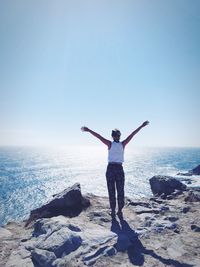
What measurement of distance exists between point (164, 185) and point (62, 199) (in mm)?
9005

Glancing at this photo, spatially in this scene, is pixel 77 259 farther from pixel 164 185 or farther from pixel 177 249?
pixel 164 185

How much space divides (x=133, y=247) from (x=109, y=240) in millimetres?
681

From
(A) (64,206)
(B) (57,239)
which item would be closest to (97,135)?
(B) (57,239)

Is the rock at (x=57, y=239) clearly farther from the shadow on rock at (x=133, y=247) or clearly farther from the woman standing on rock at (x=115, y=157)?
the woman standing on rock at (x=115, y=157)

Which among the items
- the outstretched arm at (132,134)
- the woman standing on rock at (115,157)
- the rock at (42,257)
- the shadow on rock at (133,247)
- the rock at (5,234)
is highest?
the outstretched arm at (132,134)

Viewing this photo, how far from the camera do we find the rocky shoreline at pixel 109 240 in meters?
5.83

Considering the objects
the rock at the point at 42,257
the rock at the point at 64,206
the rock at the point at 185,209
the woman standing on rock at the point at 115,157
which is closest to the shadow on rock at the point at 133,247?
the woman standing on rock at the point at 115,157

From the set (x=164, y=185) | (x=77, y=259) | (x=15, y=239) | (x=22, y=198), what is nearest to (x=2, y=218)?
(x=22, y=198)

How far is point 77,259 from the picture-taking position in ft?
19.0

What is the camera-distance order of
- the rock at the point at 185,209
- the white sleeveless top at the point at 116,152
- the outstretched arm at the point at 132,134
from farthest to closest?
the rock at the point at 185,209 → the outstretched arm at the point at 132,134 → the white sleeveless top at the point at 116,152

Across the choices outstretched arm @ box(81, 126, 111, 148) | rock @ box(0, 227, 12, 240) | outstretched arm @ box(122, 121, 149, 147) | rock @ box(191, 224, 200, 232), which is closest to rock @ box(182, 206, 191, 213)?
rock @ box(191, 224, 200, 232)

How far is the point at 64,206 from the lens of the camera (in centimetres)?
1047

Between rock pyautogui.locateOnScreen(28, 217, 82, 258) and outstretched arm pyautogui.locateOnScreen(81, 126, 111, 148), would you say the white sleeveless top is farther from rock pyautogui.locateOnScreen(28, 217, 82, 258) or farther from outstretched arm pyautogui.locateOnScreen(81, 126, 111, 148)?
rock pyautogui.locateOnScreen(28, 217, 82, 258)

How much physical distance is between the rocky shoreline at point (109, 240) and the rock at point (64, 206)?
10.5 inches
